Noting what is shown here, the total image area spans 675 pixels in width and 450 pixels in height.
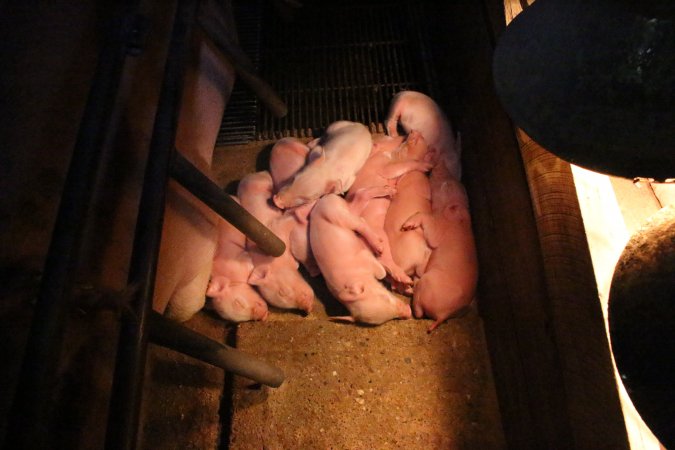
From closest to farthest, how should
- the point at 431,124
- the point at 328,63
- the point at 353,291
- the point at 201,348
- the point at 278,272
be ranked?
1. the point at 201,348
2. the point at 353,291
3. the point at 278,272
4. the point at 431,124
5. the point at 328,63

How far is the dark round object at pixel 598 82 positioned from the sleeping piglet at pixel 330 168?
1.17 m

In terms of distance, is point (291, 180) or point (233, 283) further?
point (291, 180)

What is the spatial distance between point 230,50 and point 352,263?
1305 mm

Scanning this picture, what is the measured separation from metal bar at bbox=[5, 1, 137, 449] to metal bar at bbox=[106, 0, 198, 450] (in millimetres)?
153

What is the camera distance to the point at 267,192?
2.36 metres

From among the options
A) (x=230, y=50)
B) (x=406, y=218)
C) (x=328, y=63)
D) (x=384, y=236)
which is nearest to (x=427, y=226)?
(x=406, y=218)

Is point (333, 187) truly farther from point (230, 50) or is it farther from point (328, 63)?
point (328, 63)

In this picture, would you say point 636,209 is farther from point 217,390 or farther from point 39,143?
point 39,143

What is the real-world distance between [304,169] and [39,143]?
1.26 meters

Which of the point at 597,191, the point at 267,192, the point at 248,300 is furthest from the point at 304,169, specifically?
the point at 597,191

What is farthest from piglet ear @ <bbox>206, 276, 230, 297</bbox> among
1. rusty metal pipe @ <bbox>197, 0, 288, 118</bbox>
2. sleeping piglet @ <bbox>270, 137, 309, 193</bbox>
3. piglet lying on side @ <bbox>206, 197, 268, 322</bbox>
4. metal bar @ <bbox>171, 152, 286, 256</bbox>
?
rusty metal pipe @ <bbox>197, 0, 288, 118</bbox>

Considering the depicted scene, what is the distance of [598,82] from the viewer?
1.08 m

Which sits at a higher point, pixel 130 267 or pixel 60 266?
pixel 60 266

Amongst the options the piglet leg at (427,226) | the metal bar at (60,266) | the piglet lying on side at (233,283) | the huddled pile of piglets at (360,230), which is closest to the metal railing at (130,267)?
the metal bar at (60,266)
